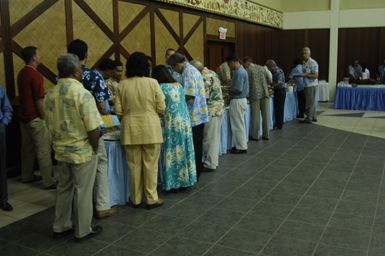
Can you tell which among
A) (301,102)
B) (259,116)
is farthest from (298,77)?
(259,116)

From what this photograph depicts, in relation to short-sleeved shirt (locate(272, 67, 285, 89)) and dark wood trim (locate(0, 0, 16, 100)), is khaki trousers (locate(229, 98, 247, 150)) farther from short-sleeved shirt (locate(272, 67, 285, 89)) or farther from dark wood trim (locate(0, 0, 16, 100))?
dark wood trim (locate(0, 0, 16, 100))

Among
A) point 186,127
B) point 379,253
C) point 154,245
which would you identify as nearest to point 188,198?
point 186,127

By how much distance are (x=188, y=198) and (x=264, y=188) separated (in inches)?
34.9

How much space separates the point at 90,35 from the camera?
5.97 m

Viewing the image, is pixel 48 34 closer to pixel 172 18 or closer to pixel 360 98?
pixel 172 18

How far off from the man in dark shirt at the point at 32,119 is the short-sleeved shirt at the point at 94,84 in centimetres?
91

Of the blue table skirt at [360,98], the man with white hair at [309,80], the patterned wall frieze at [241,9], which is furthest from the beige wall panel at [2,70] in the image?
the blue table skirt at [360,98]

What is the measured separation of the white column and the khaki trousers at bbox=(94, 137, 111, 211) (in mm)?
11769

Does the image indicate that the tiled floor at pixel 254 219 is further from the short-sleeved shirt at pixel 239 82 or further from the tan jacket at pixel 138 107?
the short-sleeved shirt at pixel 239 82

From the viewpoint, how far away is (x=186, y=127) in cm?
415

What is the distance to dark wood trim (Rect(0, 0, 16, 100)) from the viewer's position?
15.5 ft

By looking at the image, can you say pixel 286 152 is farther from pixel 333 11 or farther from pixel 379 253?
pixel 333 11

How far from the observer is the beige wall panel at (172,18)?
7.62 m

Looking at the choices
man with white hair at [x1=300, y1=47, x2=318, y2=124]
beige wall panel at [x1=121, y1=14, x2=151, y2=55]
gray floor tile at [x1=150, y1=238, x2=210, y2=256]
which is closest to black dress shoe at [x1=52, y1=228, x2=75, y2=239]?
gray floor tile at [x1=150, y1=238, x2=210, y2=256]
